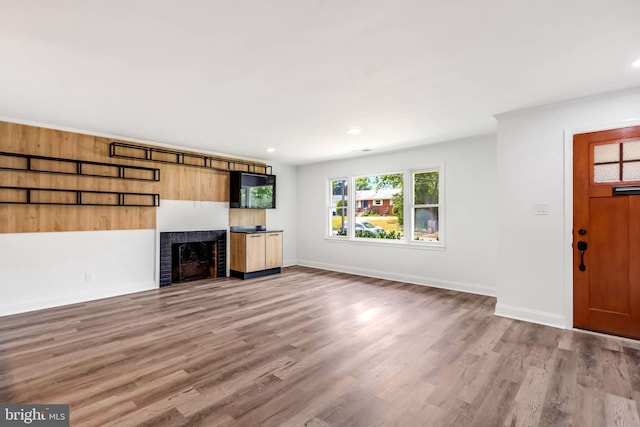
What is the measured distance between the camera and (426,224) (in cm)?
563

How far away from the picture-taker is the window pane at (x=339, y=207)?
22.9 ft

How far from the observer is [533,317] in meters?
3.60

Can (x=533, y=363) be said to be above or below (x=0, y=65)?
below

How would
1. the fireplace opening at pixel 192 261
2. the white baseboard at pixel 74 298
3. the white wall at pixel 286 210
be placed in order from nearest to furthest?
the white baseboard at pixel 74 298
the fireplace opening at pixel 192 261
the white wall at pixel 286 210

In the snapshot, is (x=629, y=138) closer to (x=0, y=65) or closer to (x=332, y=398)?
(x=332, y=398)

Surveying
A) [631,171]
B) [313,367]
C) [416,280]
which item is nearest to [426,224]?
[416,280]

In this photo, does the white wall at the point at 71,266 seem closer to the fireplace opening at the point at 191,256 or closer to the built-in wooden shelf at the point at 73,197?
the fireplace opening at the point at 191,256

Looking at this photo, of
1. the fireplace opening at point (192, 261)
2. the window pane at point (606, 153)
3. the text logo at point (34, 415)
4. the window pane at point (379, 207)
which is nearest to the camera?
the text logo at point (34, 415)

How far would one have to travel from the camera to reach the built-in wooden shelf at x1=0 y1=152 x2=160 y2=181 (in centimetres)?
400

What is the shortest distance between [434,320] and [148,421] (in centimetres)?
302

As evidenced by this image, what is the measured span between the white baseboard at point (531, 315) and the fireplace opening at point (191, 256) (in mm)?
4907

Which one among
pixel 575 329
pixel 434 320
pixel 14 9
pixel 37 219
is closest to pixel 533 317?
pixel 575 329

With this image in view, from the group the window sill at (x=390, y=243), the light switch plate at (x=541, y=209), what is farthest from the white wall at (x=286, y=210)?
the light switch plate at (x=541, y=209)

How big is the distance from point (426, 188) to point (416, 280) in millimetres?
1691
